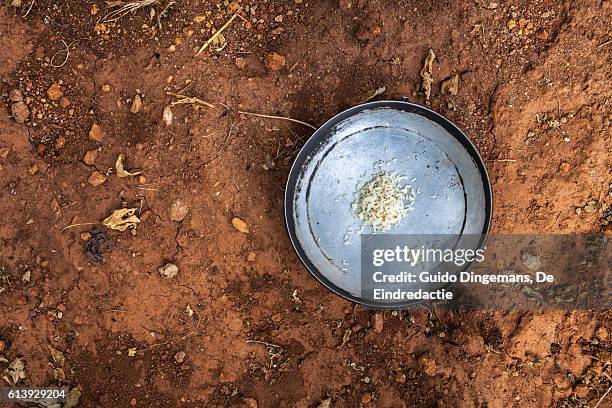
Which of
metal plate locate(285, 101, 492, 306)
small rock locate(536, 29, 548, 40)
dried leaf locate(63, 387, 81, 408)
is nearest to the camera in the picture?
metal plate locate(285, 101, 492, 306)

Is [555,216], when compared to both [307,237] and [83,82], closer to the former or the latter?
[307,237]

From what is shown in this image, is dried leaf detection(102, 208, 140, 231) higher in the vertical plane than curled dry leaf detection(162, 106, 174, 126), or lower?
lower

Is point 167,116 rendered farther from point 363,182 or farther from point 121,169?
point 363,182

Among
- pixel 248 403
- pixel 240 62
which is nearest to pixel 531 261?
pixel 248 403

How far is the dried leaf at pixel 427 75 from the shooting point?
119 inches

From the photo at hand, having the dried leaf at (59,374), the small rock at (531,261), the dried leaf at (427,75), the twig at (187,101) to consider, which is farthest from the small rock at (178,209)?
the small rock at (531,261)

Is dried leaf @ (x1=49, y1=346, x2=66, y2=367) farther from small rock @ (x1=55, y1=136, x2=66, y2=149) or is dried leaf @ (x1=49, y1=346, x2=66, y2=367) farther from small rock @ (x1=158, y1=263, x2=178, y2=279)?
small rock @ (x1=55, y1=136, x2=66, y2=149)

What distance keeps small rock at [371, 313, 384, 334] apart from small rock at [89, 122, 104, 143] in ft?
6.21

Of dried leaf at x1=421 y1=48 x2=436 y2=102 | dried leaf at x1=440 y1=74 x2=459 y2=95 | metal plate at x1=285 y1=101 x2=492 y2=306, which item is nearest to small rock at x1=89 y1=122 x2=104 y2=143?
metal plate at x1=285 y1=101 x2=492 y2=306

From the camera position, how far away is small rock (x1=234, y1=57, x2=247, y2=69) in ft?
10.1

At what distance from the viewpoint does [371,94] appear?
306 cm

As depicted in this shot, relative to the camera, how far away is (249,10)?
3113 mm

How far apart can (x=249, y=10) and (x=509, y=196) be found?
6.01 ft

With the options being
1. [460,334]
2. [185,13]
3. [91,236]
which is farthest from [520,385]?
[185,13]
